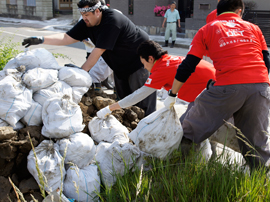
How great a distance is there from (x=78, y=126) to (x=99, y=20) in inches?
52.0

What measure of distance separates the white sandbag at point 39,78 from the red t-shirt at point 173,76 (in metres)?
0.98

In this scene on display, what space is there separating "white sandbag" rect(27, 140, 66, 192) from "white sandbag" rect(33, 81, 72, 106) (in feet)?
1.86

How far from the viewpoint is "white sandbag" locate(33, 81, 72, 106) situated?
2.91 m

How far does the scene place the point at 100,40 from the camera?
10.7 ft

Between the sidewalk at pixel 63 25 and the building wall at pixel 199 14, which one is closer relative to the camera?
the sidewalk at pixel 63 25

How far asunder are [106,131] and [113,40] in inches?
41.7

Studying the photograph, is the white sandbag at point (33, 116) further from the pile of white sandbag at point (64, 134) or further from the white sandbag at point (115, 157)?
the white sandbag at point (115, 157)

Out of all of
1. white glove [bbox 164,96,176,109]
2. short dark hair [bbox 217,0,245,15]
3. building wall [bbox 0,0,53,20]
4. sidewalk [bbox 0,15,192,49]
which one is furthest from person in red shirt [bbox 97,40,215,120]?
building wall [bbox 0,0,53,20]

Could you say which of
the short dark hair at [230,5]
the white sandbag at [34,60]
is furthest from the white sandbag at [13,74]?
the short dark hair at [230,5]

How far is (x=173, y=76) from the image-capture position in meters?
2.79

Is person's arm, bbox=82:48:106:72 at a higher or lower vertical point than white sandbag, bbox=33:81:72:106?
higher

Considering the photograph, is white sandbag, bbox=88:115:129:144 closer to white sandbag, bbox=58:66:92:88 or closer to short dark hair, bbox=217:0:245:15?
white sandbag, bbox=58:66:92:88

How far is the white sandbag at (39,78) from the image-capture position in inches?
112

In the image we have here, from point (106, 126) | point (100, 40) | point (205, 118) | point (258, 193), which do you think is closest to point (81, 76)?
point (100, 40)
